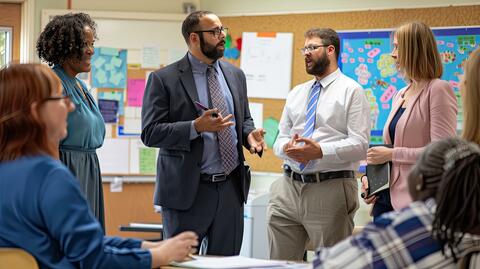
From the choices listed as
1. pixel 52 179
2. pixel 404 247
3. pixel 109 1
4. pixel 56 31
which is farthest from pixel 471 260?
pixel 109 1

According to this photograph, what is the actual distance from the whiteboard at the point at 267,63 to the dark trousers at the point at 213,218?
1.78 m

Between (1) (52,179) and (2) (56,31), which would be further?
(2) (56,31)

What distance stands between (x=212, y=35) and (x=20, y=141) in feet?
5.69

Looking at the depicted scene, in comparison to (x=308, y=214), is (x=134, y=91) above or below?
above

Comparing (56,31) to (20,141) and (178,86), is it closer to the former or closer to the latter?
(178,86)

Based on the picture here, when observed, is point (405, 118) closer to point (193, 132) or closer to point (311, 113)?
point (311, 113)

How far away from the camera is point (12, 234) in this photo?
6.07 ft

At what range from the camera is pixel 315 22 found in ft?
16.0

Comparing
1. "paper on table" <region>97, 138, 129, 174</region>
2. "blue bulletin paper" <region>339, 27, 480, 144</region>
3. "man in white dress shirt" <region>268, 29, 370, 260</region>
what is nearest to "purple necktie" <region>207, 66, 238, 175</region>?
"man in white dress shirt" <region>268, 29, 370, 260</region>

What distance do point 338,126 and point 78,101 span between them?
4.49ft

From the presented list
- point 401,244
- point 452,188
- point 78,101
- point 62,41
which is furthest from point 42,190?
point 62,41

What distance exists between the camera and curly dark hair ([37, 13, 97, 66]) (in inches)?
122

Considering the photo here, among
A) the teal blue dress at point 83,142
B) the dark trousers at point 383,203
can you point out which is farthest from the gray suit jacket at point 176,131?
the dark trousers at point 383,203

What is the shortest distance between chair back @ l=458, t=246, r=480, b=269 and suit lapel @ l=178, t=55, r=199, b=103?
1803mm
